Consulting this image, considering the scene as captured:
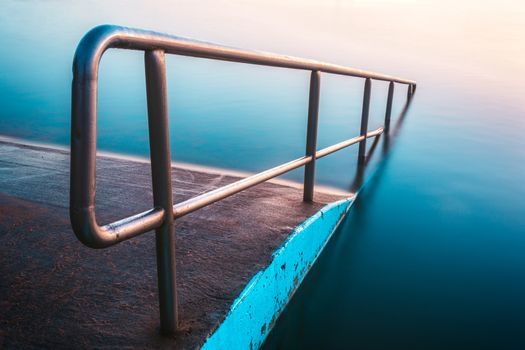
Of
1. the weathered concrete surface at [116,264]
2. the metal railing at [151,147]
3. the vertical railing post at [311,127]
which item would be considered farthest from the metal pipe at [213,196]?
the vertical railing post at [311,127]

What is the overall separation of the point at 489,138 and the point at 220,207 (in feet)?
17.4

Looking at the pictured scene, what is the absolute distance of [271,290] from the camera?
1.22 meters

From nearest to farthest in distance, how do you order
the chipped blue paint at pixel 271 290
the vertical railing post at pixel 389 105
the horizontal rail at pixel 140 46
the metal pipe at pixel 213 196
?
the horizontal rail at pixel 140 46 → the metal pipe at pixel 213 196 → the chipped blue paint at pixel 271 290 → the vertical railing post at pixel 389 105

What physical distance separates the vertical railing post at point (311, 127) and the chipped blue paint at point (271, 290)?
0.12m

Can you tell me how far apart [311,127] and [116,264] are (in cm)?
96

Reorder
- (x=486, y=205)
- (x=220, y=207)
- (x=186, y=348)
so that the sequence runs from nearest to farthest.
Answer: (x=186, y=348) → (x=220, y=207) → (x=486, y=205)

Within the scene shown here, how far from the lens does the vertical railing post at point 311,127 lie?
159 centimetres

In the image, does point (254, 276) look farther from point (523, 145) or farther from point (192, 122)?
point (523, 145)

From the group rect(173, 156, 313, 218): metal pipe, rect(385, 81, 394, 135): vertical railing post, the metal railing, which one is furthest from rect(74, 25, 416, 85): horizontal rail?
rect(385, 81, 394, 135): vertical railing post

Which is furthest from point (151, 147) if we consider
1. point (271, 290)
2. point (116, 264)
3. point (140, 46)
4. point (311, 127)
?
point (311, 127)

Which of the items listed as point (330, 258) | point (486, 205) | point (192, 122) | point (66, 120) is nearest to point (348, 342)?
point (330, 258)

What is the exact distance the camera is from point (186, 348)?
A: 2.65 ft

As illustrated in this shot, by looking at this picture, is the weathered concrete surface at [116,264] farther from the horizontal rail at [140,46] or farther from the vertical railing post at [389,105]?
the vertical railing post at [389,105]

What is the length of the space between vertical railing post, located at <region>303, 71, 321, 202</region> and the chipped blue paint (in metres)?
0.12
